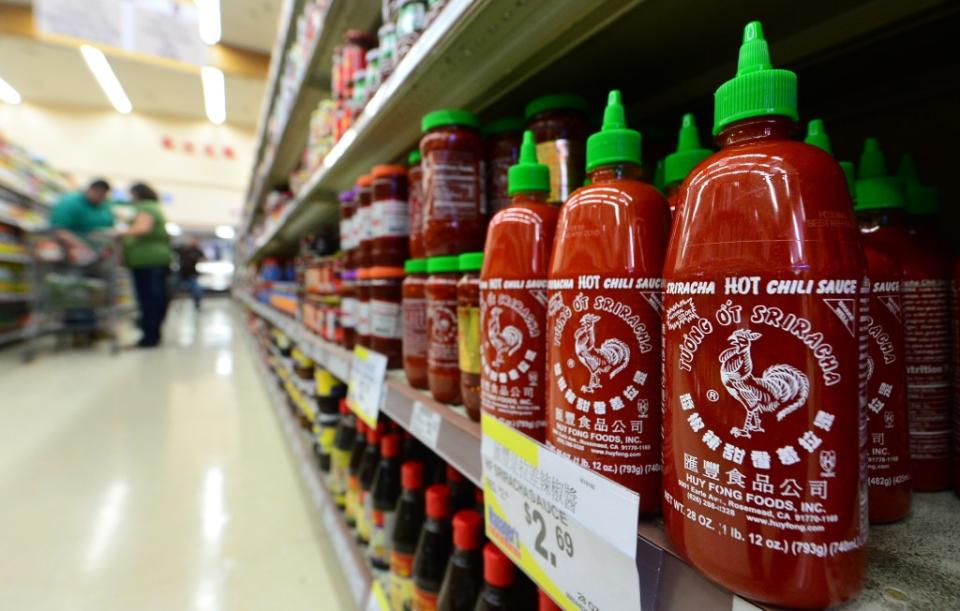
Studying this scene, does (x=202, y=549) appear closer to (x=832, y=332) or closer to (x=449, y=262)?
(x=449, y=262)

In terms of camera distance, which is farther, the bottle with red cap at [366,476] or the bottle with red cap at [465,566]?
the bottle with red cap at [366,476]

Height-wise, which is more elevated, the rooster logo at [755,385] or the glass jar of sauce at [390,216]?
the glass jar of sauce at [390,216]

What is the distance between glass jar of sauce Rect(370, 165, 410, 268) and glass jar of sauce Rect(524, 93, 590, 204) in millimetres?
407

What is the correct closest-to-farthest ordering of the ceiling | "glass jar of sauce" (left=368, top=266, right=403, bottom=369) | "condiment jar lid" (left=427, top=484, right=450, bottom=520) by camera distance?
1. "condiment jar lid" (left=427, top=484, right=450, bottom=520)
2. "glass jar of sauce" (left=368, top=266, right=403, bottom=369)
3. the ceiling

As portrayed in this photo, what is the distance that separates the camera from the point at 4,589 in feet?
3.97

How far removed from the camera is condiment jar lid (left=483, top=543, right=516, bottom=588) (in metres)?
0.68

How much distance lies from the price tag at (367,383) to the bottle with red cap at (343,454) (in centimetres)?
46

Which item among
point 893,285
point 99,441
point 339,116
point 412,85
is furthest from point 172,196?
point 893,285

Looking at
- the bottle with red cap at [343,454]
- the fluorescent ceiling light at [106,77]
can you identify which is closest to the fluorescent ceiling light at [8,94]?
the fluorescent ceiling light at [106,77]

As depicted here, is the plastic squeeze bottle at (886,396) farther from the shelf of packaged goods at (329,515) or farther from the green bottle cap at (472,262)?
the shelf of packaged goods at (329,515)

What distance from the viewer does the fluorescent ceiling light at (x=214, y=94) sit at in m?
7.93

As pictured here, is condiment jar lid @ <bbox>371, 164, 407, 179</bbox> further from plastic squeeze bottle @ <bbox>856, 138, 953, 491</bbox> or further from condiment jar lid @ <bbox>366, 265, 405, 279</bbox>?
plastic squeeze bottle @ <bbox>856, 138, 953, 491</bbox>

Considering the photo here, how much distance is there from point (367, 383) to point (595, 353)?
0.67m

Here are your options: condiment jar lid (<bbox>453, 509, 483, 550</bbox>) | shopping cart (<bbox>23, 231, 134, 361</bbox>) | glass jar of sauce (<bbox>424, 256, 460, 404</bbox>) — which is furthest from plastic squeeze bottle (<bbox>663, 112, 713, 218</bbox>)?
shopping cart (<bbox>23, 231, 134, 361</bbox>)
